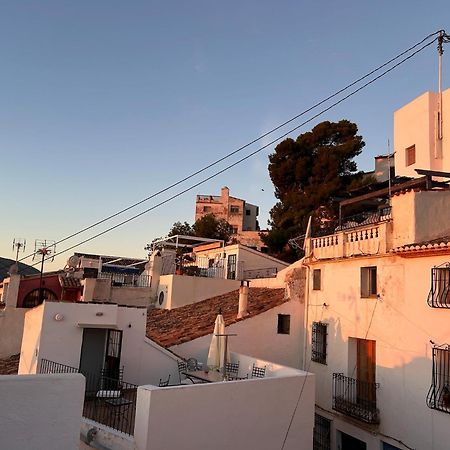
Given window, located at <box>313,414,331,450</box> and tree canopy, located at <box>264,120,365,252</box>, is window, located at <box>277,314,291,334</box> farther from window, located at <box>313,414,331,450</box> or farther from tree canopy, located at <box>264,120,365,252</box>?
tree canopy, located at <box>264,120,365,252</box>

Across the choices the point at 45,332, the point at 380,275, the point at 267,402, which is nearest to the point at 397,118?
the point at 380,275

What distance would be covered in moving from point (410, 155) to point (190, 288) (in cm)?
1442

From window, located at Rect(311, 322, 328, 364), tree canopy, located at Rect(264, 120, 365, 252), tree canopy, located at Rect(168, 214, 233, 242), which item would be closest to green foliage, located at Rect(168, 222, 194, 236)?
tree canopy, located at Rect(168, 214, 233, 242)

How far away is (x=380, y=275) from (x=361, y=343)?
2765 mm

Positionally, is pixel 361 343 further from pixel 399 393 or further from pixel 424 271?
pixel 424 271

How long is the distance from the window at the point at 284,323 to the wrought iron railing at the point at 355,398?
3.03m

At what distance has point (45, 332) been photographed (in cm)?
1314

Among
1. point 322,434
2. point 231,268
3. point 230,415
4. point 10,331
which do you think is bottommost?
point 322,434

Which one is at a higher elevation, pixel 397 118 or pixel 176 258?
pixel 397 118

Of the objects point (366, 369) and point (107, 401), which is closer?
point (107, 401)

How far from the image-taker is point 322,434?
52.5 ft

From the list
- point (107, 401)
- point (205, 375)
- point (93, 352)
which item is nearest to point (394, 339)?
point (205, 375)

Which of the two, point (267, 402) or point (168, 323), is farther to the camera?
point (168, 323)

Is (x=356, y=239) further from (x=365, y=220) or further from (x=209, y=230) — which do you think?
(x=209, y=230)
